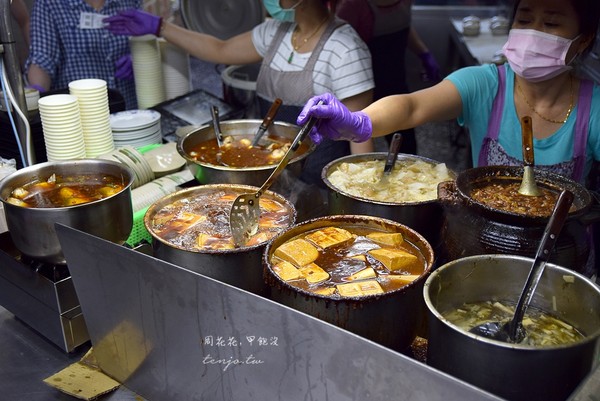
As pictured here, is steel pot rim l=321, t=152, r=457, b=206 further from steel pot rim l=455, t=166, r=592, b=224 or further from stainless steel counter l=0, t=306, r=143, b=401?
stainless steel counter l=0, t=306, r=143, b=401

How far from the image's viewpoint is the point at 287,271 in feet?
4.30

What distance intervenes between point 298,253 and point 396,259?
0.24 m

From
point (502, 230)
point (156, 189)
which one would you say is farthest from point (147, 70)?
point (502, 230)

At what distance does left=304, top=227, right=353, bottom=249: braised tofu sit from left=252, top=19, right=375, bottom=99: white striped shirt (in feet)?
5.24

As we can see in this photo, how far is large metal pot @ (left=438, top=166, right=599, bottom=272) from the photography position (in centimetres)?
128

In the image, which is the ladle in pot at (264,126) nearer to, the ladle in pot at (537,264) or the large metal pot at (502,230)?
the large metal pot at (502,230)

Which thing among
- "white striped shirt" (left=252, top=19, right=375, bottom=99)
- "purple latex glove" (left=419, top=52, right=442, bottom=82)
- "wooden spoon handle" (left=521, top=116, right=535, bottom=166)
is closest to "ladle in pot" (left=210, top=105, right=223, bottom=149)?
"white striped shirt" (left=252, top=19, right=375, bottom=99)

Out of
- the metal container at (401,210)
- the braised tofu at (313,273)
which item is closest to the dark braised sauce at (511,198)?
the metal container at (401,210)

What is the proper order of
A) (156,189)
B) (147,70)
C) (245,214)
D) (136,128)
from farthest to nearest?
(147,70) < (136,128) < (156,189) < (245,214)

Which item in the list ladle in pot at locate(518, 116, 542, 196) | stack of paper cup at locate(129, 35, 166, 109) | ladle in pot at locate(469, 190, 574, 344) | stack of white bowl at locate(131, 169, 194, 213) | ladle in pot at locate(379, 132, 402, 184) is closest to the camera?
ladle in pot at locate(469, 190, 574, 344)

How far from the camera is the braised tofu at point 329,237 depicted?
144 centimetres

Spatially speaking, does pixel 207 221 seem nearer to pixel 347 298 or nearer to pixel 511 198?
pixel 347 298

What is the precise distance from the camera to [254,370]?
1258mm

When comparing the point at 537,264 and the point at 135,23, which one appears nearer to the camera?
the point at 537,264
